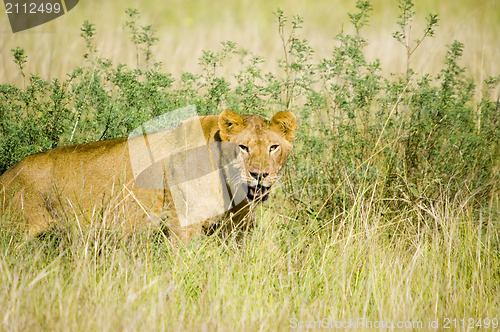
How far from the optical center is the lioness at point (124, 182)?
16.6 feet

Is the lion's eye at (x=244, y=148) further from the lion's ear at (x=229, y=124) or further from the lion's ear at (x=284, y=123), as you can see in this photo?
the lion's ear at (x=284, y=123)

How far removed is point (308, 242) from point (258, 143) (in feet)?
3.01

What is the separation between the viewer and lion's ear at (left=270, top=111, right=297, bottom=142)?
17.2 ft

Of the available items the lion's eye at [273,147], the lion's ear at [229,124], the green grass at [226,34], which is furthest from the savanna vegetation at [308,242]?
the green grass at [226,34]

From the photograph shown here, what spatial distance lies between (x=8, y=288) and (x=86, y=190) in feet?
5.40

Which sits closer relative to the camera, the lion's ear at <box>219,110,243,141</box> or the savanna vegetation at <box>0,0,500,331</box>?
the savanna vegetation at <box>0,0,500,331</box>

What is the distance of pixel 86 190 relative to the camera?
5.45 m

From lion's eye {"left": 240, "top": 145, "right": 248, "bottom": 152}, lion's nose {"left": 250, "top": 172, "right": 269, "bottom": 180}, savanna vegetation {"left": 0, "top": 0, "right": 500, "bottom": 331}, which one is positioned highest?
lion's eye {"left": 240, "top": 145, "right": 248, "bottom": 152}

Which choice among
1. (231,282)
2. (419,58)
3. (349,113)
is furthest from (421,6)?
(231,282)

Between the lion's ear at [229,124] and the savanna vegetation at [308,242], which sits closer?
the savanna vegetation at [308,242]

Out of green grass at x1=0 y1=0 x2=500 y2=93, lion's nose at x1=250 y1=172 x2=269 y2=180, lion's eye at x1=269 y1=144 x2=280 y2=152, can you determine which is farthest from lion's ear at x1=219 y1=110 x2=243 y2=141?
green grass at x1=0 y1=0 x2=500 y2=93

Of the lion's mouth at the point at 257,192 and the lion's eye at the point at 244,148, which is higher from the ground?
the lion's eye at the point at 244,148

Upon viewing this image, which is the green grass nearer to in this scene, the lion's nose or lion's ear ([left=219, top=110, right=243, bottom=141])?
lion's ear ([left=219, top=110, right=243, bottom=141])

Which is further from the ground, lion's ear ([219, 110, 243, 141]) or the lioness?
lion's ear ([219, 110, 243, 141])
